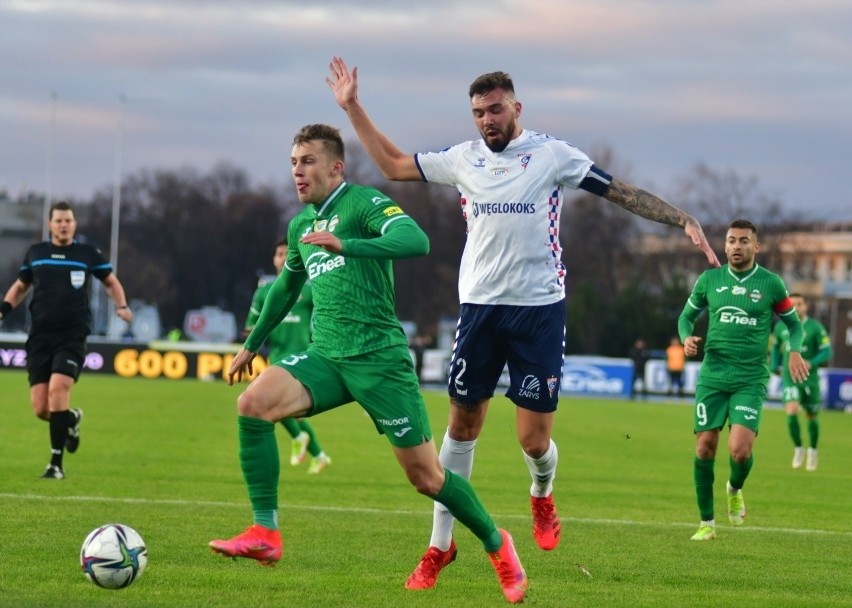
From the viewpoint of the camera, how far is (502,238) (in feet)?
27.6

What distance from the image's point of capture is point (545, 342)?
855cm

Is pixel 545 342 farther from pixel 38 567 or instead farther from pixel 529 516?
pixel 529 516

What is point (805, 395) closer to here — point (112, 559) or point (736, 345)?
point (736, 345)

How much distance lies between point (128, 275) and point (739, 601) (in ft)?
278

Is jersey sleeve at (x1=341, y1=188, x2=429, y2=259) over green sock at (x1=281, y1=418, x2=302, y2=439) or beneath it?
over

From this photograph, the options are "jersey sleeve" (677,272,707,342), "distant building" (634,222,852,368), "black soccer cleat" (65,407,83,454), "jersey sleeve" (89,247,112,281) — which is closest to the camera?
"jersey sleeve" (677,272,707,342)

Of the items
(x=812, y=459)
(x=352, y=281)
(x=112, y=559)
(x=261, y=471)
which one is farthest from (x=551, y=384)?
(x=812, y=459)

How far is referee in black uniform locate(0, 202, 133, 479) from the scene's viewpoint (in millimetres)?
14039

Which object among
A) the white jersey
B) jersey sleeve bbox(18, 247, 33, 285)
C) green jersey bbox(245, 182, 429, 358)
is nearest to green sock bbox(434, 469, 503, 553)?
green jersey bbox(245, 182, 429, 358)

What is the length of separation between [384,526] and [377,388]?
378 cm

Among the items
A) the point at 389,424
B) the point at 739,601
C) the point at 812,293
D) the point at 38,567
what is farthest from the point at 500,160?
the point at 812,293

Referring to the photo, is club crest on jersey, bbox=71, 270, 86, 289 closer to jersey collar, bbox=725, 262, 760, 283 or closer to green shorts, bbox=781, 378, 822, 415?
jersey collar, bbox=725, 262, 760, 283

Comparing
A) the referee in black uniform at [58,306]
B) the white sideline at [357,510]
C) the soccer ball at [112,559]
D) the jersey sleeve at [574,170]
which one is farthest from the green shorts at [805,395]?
the soccer ball at [112,559]

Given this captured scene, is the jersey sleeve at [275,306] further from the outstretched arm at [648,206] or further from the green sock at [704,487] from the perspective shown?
the green sock at [704,487]
